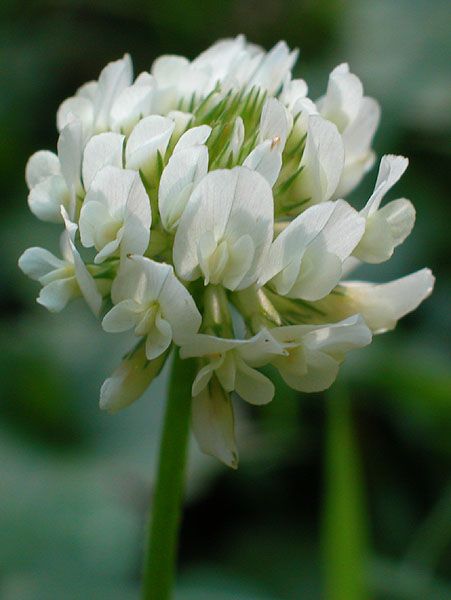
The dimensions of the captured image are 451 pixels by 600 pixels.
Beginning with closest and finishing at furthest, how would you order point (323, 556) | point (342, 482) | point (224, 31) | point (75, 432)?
point (342, 482) → point (323, 556) → point (75, 432) → point (224, 31)

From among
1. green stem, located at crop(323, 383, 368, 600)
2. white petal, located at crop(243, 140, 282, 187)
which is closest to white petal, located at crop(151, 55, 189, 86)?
white petal, located at crop(243, 140, 282, 187)

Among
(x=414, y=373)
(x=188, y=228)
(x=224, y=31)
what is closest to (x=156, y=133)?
(x=188, y=228)

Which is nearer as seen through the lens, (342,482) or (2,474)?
(342,482)

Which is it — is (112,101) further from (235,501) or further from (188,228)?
(235,501)

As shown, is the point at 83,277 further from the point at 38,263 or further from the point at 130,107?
the point at 130,107

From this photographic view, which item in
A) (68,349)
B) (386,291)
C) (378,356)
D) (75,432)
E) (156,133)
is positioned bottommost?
(75,432)

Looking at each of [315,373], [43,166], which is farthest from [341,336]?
[43,166]

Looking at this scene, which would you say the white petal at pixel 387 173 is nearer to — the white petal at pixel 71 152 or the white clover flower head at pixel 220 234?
the white clover flower head at pixel 220 234
